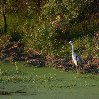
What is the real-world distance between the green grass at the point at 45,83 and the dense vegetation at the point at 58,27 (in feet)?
8.63

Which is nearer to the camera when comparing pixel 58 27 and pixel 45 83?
pixel 45 83

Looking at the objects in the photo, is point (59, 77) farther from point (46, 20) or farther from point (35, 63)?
point (46, 20)

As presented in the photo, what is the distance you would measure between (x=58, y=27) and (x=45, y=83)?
7045mm

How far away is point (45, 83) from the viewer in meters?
15.7

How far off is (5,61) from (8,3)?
5.22 m

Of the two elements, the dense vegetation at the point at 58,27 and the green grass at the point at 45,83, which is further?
the dense vegetation at the point at 58,27

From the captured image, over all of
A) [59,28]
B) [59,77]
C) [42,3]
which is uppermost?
[42,3]

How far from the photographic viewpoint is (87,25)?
A: 22828 millimetres

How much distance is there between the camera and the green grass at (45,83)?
45.7ft

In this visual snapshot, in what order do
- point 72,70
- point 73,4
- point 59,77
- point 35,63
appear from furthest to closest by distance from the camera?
1. point 73,4
2. point 35,63
3. point 72,70
4. point 59,77

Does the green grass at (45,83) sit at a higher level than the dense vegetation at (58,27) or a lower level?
lower

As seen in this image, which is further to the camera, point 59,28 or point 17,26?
point 17,26

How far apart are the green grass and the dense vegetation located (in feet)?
8.63

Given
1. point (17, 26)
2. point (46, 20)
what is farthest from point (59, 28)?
→ point (17, 26)
